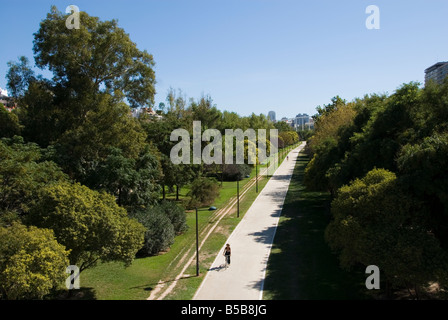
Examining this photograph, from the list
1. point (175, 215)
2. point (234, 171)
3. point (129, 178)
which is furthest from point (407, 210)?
point (234, 171)

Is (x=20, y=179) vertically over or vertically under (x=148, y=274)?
over

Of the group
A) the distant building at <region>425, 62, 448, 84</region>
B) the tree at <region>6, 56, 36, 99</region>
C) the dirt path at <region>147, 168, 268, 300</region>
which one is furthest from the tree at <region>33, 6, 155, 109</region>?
the distant building at <region>425, 62, 448, 84</region>

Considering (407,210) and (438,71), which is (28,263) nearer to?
(407,210)

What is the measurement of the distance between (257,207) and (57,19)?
22.7 m

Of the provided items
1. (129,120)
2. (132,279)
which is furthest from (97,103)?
(132,279)

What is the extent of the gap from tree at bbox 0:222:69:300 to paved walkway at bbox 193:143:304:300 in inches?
236

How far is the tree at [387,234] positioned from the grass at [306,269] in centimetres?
176

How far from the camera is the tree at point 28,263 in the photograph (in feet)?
36.7

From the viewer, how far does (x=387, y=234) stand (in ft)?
44.1

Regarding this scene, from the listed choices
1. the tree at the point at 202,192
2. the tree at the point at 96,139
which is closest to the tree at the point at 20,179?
the tree at the point at 96,139

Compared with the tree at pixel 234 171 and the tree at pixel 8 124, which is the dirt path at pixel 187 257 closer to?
the tree at pixel 234 171

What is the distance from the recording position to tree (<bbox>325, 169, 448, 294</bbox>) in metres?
12.3

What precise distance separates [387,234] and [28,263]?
13.3 meters

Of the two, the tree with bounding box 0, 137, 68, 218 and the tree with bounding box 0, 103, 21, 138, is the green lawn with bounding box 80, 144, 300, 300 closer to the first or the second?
the tree with bounding box 0, 137, 68, 218
